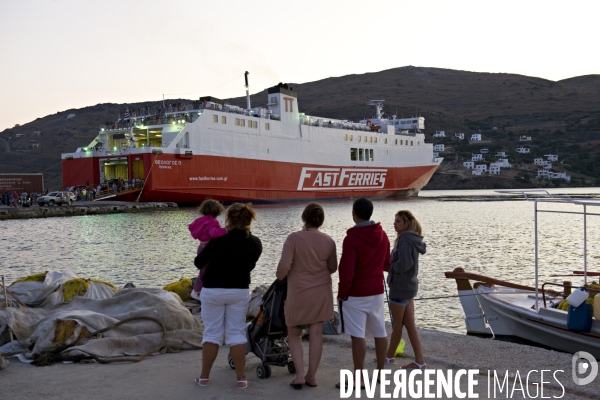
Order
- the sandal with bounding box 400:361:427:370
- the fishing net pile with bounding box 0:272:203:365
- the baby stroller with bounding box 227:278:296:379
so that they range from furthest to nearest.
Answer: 1. the fishing net pile with bounding box 0:272:203:365
2. the sandal with bounding box 400:361:427:370
3. the baby stroller with bounding box 227:278:296:379

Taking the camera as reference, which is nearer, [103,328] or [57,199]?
[103,328]

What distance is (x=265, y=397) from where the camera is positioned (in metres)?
4.18

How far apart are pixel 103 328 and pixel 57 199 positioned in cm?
3461

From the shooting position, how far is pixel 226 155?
39.0 metres

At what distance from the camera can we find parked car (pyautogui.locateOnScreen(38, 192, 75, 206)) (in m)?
37.6

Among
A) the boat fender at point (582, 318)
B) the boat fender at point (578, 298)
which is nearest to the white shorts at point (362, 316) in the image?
the boat fender at point (578, 298)

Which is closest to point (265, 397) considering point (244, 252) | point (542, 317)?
point (244, 252)

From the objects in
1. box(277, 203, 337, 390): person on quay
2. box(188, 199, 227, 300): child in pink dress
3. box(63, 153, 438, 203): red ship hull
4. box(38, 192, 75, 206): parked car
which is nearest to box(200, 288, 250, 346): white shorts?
box(277, 203, 337, 390): person on quay

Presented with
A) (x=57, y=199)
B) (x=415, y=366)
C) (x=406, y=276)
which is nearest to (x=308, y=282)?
(x=406, y=276)

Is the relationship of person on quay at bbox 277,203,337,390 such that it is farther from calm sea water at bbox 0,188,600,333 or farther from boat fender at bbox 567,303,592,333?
calm sea water at bbox 0,188,600,333

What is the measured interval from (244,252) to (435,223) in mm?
25450

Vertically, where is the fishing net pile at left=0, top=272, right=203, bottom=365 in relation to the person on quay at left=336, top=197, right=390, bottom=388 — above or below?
below

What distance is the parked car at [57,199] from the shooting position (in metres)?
37.6

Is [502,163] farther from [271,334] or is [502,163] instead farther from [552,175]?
[271,334]
